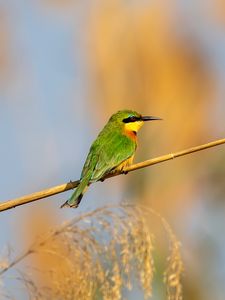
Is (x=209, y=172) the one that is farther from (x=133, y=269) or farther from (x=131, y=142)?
(x=133, y=269)

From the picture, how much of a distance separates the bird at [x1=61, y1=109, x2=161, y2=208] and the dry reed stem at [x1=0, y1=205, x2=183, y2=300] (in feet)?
2.35

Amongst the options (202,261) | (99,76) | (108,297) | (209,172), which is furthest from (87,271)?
(99,76)

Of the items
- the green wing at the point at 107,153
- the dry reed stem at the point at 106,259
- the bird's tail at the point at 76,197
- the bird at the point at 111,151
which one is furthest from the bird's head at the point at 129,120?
the dry reed stem at the point at 106,259

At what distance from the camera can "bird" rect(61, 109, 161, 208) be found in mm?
3422

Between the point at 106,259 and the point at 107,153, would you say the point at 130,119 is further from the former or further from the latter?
the point at 106,259

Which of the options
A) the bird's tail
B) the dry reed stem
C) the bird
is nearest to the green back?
the bird

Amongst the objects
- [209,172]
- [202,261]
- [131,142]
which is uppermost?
[131,142]

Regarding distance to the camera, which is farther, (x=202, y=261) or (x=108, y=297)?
(x=202, y=261)

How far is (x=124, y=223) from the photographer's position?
8.23ft

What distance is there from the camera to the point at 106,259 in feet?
8.02

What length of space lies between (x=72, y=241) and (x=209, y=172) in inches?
86.6

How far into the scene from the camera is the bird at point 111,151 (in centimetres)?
342

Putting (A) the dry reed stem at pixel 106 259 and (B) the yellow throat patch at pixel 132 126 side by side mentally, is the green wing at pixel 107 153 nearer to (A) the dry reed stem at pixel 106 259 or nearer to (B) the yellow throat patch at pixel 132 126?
(B) the yellow throat patch at pixel 132 126

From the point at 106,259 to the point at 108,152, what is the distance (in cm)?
141
